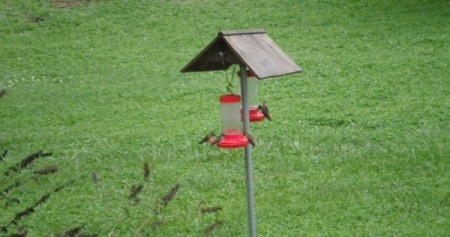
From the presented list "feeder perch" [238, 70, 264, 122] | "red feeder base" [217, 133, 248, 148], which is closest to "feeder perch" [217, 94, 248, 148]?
"red feeder base" [217, 133, 248, 148]

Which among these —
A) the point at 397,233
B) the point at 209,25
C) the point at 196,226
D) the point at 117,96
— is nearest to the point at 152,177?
the point at 196,226

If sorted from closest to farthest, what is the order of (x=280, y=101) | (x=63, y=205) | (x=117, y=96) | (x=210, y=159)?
(x=63, y=205) < (x=210, y=159) < (x=280, y=101) < (x=117, y=96)

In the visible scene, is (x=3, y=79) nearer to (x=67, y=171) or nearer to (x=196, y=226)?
(x=67, y=171)

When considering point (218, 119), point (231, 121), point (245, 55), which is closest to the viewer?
point (245, 55)

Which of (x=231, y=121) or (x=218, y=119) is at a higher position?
(x=231, y=121)

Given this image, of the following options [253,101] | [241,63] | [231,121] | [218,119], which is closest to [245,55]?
[241,63]

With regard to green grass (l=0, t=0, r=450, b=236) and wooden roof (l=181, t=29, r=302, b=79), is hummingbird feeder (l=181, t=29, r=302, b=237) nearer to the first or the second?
wooden roof (l=181, t=29, r=302, b=79)

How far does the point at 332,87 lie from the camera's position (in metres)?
8.55

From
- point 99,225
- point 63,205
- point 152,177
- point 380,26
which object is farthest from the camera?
point 380,26

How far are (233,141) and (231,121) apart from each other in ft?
0.36

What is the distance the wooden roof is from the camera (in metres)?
3.62

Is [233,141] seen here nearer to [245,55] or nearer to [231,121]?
[231,121]

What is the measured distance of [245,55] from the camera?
3625 mm

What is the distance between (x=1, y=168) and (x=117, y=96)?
9.02ft
